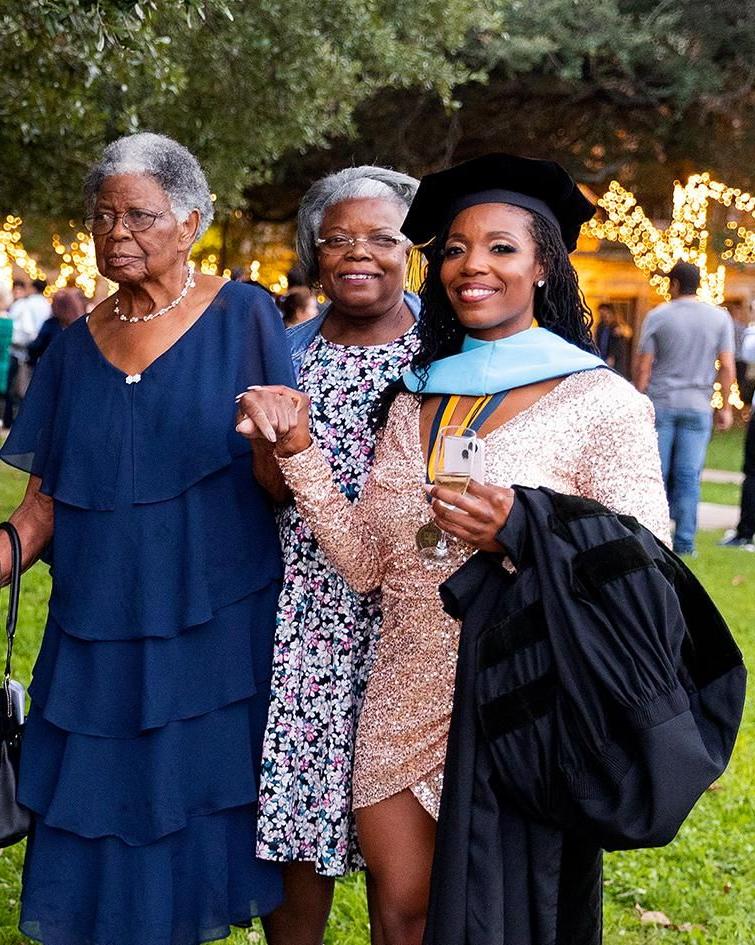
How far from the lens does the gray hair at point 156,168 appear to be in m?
3.10

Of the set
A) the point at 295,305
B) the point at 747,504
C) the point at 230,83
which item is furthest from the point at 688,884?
the point at 230,83

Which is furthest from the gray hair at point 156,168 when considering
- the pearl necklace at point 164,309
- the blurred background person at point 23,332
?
the blurred background person at point 23,332

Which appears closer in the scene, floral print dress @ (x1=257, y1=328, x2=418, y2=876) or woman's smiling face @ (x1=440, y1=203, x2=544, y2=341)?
woman's smiling face @ (x1=440, y1=203, x2=544, y2=341)

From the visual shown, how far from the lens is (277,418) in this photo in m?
2.89

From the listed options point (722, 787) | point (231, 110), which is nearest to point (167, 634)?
point (722, 787)

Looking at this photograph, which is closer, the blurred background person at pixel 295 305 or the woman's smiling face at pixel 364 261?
the woman's smiling face at pixel 364 261

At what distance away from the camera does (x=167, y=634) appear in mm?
3051

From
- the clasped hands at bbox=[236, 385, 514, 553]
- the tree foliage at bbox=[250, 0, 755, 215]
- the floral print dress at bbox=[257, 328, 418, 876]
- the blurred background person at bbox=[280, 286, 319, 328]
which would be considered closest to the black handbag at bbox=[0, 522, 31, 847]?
the floral print dress at bbox=[257, 328, 418, 876]

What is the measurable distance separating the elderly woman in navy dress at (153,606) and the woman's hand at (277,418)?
205 millimetres

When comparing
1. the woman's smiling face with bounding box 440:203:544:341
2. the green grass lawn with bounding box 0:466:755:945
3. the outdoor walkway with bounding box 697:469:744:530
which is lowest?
the green grass lawn with bounding box 0:466:755:945

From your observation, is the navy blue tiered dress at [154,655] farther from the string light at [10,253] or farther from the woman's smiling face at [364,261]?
the string light at [10,253]

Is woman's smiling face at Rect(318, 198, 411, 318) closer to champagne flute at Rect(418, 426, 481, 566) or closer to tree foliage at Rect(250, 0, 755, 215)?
champagne flute at Rect(418, 426, 481, 566)

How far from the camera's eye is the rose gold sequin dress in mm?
2736

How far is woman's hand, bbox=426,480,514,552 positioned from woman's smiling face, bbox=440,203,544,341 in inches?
20.6
